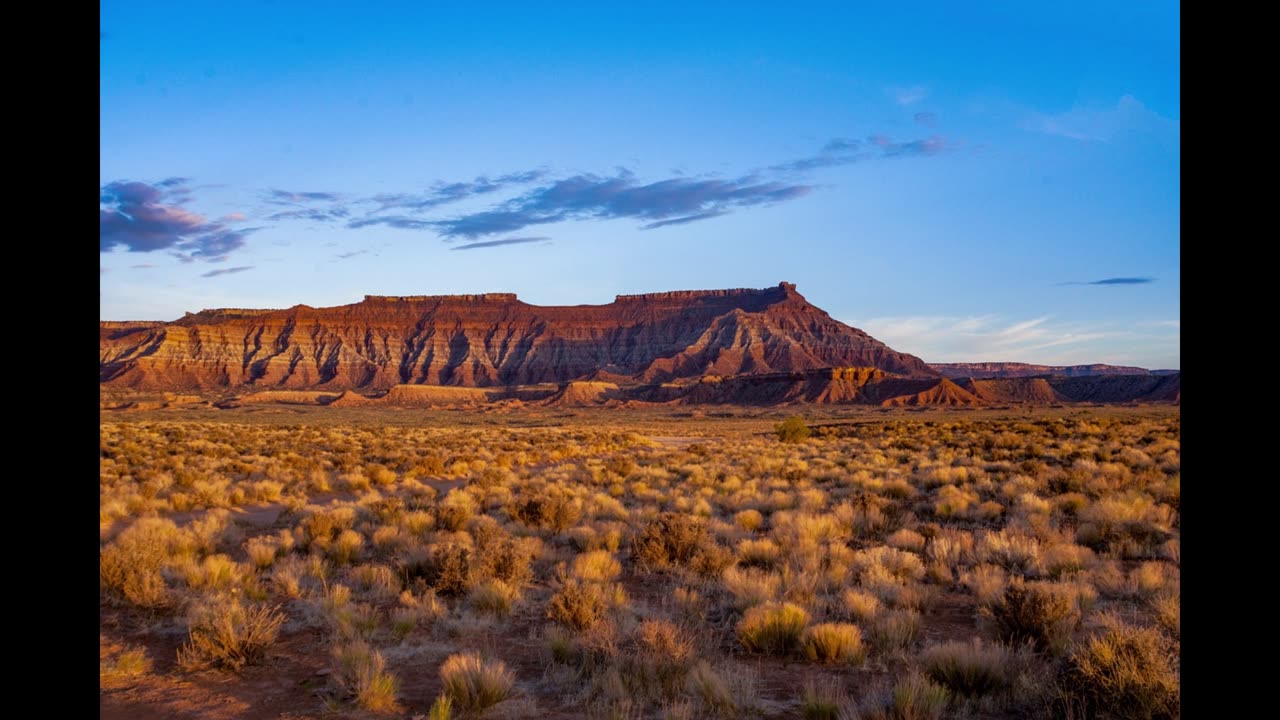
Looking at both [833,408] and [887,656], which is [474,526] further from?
[833,408]

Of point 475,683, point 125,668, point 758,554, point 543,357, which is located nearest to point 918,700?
point 475,683

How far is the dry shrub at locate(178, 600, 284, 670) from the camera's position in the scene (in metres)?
6.38

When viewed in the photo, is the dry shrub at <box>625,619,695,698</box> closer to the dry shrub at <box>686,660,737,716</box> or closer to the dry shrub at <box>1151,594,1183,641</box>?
the dry shrub at <box>686,660,737,716</box>

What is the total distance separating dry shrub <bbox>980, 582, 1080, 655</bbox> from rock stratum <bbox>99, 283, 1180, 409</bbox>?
9940cm

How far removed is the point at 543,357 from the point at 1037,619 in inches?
6401

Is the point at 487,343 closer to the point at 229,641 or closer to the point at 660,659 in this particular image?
the point at 229,641

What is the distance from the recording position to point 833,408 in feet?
318

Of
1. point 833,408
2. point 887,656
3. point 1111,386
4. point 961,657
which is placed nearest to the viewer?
point 961,657

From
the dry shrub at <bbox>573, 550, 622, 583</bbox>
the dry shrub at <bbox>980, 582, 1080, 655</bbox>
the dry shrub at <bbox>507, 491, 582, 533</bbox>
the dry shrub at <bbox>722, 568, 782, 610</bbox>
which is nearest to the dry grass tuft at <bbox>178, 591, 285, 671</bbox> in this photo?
the dry shrub at <bbox>573, 550, 622, 583</bbox>

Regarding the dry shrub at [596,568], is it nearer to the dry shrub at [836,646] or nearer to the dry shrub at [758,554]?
the dry shrub at [758,554]
